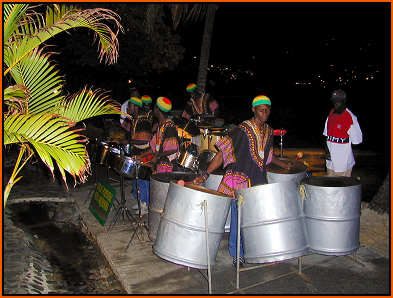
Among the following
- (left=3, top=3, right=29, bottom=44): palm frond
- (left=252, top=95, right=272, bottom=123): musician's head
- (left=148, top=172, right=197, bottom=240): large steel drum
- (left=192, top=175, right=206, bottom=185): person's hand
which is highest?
(left=3, top=3, right=29, bottom=44): palm frond

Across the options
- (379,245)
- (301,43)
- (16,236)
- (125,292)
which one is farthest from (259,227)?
(301,43)

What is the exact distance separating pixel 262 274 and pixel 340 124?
6.78 feet

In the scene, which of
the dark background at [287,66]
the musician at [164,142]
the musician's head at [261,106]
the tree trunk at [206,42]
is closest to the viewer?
the musician's head at [261,106]

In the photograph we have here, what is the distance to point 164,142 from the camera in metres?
4.28

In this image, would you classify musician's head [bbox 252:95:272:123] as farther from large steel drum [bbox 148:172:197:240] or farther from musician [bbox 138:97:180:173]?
musician [bbox 138:97:180:173]

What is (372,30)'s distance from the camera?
13.9m

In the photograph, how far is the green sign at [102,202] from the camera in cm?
470

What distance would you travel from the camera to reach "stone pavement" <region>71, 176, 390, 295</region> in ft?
11.1

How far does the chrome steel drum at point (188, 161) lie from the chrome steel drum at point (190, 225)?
1365 mm

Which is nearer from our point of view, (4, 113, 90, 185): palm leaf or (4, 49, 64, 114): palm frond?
(4, 113, 90, 185): palm leaf

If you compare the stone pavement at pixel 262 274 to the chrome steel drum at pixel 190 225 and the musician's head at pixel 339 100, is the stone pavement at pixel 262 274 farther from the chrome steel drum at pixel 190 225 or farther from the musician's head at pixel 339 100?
the musician's head at pixel 339 100

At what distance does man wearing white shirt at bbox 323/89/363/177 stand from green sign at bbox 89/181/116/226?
101 inches

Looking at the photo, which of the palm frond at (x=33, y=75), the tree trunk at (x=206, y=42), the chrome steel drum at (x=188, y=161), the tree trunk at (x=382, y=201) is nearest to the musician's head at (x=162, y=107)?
the chrome steel drum at (x=188, y=161)

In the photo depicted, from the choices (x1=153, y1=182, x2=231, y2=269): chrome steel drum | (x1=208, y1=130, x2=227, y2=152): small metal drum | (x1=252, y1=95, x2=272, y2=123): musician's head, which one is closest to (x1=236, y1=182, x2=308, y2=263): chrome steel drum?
(x1=153, y1=182, x2=231, y2=269): chrome steel drum
